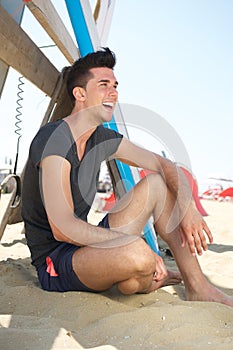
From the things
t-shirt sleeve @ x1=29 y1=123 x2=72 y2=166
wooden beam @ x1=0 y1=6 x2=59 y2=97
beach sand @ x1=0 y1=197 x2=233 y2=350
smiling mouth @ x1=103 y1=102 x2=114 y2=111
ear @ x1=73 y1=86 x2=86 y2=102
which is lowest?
beach sand @ x1=0 y1=197 x2=233 y2=350

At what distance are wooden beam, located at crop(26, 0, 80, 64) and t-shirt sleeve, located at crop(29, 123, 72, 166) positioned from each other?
2.43 ft

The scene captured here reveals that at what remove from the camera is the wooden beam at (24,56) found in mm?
2092

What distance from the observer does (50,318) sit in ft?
5.23

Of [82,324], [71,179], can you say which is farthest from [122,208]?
[82,324]

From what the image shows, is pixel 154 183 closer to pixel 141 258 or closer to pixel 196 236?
pixel 196 236

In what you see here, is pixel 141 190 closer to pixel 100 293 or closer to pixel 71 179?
pixel 71 179

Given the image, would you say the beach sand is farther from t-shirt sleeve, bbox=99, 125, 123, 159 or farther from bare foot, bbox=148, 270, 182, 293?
t-shirt sleeve, bbox=99, 125, 123, 159

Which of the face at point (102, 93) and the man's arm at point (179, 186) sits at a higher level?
the face at point (102, 93)

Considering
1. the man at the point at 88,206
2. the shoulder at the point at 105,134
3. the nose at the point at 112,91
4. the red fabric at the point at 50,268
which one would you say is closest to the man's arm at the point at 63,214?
the man at the point at 88,206

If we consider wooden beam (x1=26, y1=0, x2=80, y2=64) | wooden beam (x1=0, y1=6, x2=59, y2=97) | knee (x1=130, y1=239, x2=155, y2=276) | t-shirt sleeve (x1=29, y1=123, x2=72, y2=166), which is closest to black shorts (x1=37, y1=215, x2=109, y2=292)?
knee (x1=130, y1=239, x2=155, y2=276)

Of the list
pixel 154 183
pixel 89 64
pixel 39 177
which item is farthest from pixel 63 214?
pixel 89 64

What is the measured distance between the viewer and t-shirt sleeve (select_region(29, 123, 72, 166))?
182 cm

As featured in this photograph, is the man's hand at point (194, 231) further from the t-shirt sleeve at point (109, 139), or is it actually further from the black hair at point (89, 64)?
the black hair at point (89, 64)

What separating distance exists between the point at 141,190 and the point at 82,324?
0.77 metres
